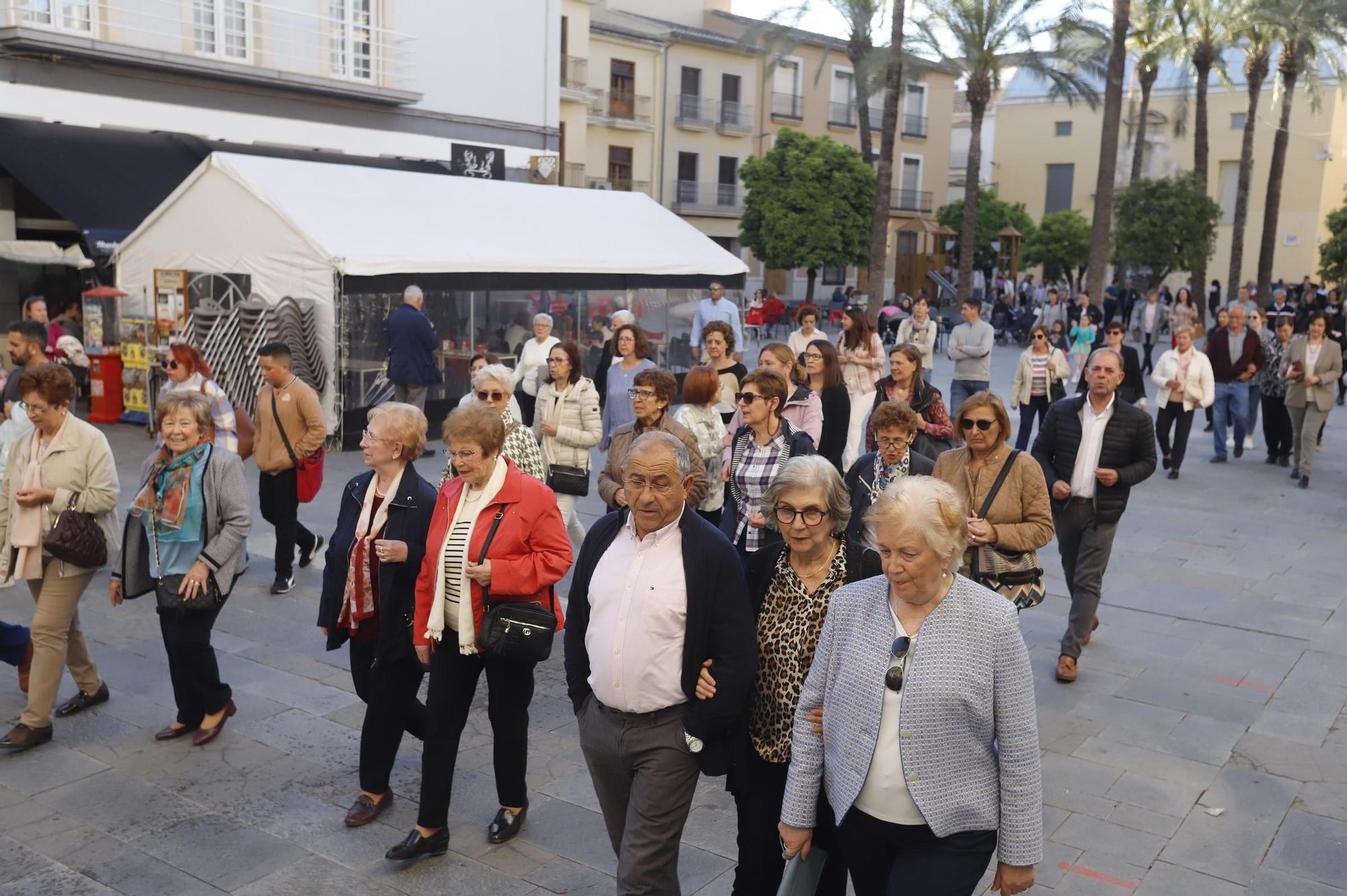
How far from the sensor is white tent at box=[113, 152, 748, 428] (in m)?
14.1

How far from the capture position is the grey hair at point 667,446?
11.3 feet

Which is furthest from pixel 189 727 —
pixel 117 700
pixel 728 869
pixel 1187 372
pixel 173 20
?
pixel 173 20

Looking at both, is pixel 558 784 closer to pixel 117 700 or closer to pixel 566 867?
pixel 566 867

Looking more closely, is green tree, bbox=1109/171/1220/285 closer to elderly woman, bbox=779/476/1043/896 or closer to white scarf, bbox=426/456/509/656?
white scarf, bbox=426/456/509/656

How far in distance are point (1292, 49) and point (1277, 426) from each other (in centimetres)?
2360

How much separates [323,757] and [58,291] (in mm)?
15991

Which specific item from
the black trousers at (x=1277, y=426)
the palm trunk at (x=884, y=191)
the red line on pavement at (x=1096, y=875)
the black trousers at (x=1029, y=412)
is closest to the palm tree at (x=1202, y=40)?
the palm trunk at (x=884, y=191)

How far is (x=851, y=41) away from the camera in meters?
Answer: 34.6

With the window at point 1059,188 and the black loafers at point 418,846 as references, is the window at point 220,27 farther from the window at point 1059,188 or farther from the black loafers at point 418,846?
the window at point 1059,188

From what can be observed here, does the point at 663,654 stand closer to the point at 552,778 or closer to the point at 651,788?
the point at 651,788

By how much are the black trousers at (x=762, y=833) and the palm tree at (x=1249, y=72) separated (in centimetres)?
3191

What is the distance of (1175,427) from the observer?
42.0ft

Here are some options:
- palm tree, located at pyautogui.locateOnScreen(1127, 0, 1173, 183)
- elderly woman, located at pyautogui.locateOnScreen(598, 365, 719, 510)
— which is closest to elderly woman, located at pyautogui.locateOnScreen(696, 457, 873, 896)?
elderly woman, located at pyautogui.locateOnScreen(598, 365, 719, 510)

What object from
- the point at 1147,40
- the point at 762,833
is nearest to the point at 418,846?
the point at 762,833
